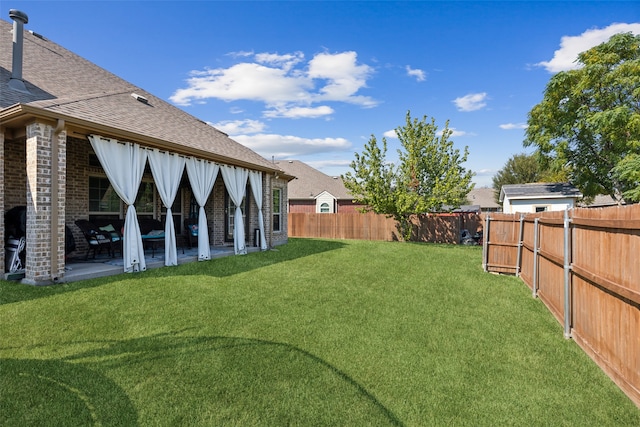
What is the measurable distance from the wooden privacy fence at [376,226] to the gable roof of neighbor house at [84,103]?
8.07 meters

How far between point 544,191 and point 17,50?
25047 millimetres

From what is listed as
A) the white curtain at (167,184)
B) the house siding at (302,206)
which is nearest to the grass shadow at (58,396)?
the white curtain at (167,184)

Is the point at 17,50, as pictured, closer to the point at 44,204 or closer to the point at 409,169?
the point at 44,204

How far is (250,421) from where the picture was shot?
242 centimetres

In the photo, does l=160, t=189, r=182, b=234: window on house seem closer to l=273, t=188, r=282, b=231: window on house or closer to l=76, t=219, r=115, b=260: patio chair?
l=76, t=219, r=115, b=260: patio chair

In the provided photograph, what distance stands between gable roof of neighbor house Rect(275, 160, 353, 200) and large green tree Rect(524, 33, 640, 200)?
1454 centimetres

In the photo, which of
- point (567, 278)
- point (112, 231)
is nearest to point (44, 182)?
point (112, 231)

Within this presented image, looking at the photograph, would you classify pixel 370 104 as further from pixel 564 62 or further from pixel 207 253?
pixel 207 253

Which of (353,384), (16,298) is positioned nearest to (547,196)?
(353,384)

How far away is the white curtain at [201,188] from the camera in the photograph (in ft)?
27.6

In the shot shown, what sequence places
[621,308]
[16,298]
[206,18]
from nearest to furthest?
[621,308], [16,298], [206,18]

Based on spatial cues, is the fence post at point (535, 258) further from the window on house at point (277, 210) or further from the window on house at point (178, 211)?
the window on house at point (178, 211)

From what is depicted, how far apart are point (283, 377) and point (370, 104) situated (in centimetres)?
1827

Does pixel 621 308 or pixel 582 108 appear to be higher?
pixel 582 108
